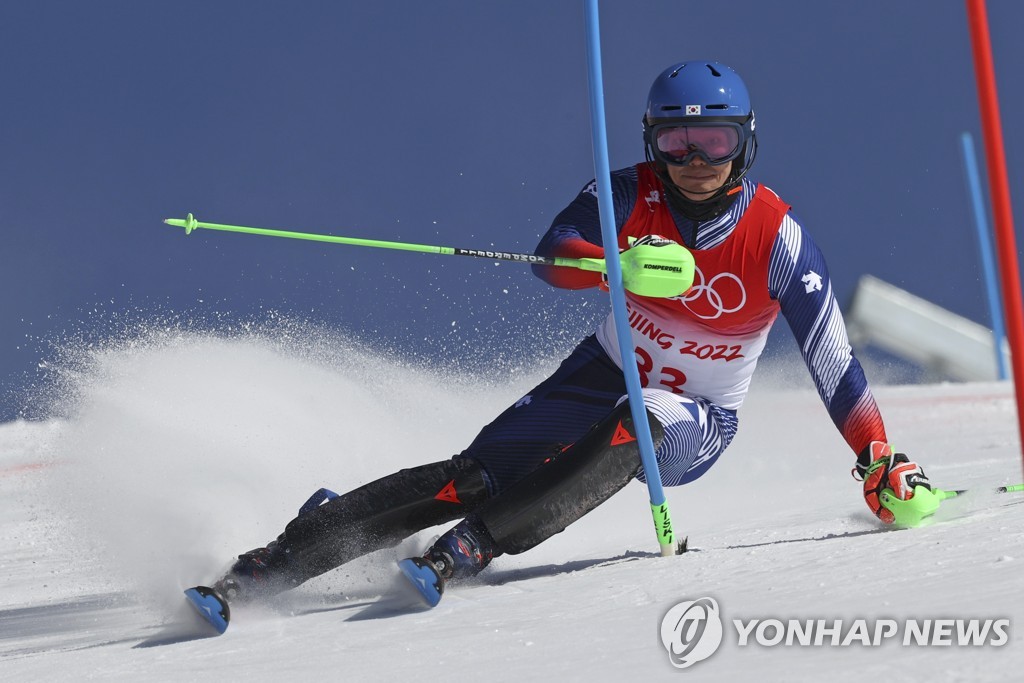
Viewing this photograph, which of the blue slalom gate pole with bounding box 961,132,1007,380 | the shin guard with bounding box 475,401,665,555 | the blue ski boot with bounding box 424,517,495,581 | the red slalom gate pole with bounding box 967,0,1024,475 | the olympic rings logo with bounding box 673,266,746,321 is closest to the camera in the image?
the red slalom gate pole with bounding box 967,0,1024,475

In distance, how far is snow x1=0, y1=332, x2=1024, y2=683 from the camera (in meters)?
1.80

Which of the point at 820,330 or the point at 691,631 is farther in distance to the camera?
the point at 820,330

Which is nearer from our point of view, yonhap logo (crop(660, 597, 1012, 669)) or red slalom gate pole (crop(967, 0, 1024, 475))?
yonhap logo (crop(660, 597, 1012, 669))

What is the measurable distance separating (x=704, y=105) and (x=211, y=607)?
5.09 ft

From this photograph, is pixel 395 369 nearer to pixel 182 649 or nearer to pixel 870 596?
pixel 182 649

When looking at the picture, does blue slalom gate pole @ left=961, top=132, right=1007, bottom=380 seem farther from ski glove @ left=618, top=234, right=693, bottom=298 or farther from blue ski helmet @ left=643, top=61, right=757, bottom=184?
ski glove @ left=618, top=234, right=693, bottom=298

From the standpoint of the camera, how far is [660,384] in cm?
310

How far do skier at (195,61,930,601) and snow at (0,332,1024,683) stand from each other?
13 centimetres

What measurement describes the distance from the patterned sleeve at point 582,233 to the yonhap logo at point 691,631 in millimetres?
1038

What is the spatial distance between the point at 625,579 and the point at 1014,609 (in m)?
0.95

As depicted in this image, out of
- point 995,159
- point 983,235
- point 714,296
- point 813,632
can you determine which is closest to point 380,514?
point 714,296

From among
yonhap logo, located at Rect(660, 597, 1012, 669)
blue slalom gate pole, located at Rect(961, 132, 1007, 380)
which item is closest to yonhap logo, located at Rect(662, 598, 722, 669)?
yonhap logo, located at Rect(660, 597, 1012, 669)

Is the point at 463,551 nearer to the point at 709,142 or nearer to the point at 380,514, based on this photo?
the point at 380,514

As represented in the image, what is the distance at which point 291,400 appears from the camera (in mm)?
4480
